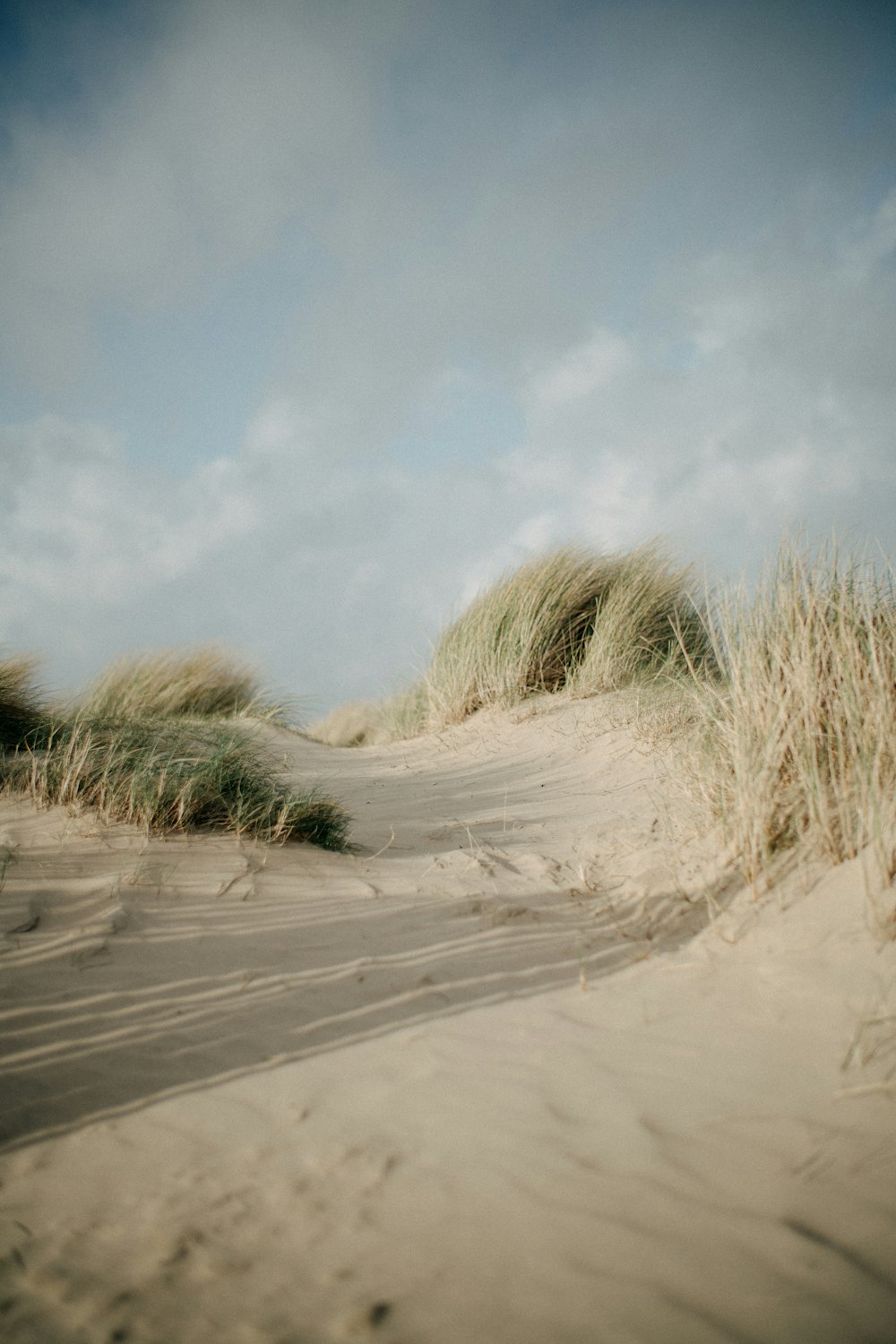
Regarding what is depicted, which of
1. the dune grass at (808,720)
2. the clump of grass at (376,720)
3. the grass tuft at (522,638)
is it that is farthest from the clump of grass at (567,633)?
the dune grass at (808,720)

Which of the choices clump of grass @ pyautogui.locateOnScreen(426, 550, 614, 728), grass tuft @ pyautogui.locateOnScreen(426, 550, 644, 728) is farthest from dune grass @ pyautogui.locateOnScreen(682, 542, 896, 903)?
clump of grass @ pyautogui.locateOnScreen(426, 550, 614, 728)

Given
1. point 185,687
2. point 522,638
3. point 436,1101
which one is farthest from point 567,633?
point 436,1101

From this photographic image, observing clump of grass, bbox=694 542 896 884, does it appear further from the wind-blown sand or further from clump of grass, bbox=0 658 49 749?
clump of grass, bbox=0 658 49 749

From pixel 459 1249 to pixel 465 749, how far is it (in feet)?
16.9

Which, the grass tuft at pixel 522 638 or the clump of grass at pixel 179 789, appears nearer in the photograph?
the clump of grass at pixel 179 789

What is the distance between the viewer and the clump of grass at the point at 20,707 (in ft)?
14.9

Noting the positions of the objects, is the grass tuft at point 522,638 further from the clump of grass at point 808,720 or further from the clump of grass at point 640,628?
the clump of grass at point 808,720

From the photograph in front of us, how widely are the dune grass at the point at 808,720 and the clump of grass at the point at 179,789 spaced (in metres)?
1.82

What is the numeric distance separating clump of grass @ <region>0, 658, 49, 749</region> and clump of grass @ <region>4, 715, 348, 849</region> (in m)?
0.85

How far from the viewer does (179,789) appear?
3.22 m

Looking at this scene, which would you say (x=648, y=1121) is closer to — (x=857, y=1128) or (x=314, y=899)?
(x=857, y=1128)

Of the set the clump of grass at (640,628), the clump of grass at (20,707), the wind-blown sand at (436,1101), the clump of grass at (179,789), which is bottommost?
the wind-blown sand at (436,1101)

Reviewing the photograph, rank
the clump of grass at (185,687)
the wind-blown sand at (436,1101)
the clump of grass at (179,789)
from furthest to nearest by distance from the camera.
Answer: the clump of grass at (185,687) < the clump of grass at (179,789) < the wind-blown sand at (436,1101)

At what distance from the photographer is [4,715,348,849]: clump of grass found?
3.20m
